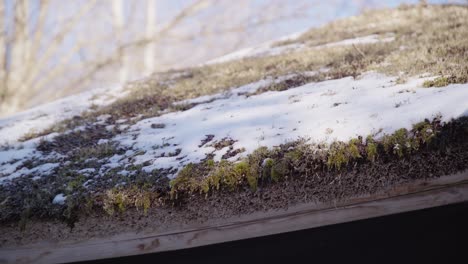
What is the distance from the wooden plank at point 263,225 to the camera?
215 cm

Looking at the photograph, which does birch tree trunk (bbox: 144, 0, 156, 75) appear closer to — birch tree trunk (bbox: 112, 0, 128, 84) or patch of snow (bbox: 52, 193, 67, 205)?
birch tree trunk (bbox: 112, 0, 128, 84)

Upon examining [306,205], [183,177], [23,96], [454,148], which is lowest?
[23,96]

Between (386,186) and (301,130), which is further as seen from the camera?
(301,130)

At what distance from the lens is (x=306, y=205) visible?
2197 mm

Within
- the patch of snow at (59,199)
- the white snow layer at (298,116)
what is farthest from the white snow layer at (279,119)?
the patch of snow at (59,199)

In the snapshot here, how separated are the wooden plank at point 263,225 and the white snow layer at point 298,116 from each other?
379 mm

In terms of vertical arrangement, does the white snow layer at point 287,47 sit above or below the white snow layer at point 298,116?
above

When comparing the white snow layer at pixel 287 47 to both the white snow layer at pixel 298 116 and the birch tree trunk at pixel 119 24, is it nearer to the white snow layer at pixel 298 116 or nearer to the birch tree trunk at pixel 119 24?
the white snow layer at pixel 298 116

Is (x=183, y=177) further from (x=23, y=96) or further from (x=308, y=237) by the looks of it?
(x=23, y=96)

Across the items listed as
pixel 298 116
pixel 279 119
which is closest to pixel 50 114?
pixel 279 119

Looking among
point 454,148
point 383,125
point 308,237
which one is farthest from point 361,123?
point 308,237

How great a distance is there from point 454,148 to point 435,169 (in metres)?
0.15

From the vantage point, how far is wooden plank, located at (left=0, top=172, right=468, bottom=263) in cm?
215

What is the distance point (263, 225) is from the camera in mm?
2275
